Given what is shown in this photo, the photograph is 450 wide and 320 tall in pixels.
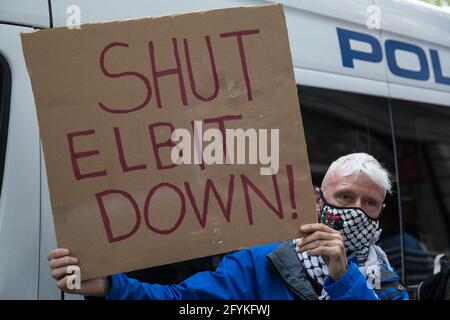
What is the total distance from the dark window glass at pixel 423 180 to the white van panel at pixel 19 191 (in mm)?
1971

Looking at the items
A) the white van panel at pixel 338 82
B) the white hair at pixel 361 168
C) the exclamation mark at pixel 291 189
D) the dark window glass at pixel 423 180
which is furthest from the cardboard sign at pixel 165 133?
the dark window glass at pixel 423 180

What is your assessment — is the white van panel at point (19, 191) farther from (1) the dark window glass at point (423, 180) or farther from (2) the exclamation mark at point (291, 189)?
(1) the dark window glass at point (423, 180)

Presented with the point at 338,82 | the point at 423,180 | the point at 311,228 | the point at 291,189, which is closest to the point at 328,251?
the point at 311,228

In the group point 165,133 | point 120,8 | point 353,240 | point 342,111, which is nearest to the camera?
point 165,133

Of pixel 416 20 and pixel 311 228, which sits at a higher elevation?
pixel 416 20

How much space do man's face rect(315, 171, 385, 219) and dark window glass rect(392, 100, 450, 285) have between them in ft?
4.01

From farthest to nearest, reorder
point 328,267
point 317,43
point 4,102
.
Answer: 1. point 317,43
2. point 4,102
3. point 328,267

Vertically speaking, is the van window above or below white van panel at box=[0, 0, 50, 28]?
below

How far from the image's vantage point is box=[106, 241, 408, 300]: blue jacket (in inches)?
94.8

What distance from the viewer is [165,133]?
2.19 meters

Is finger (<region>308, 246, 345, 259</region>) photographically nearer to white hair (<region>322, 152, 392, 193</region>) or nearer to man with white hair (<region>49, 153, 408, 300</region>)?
man with white hair (<region>49, 153, 408, 300</region>)

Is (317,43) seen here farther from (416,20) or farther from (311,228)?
(311,228)

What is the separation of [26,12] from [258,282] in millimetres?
1185

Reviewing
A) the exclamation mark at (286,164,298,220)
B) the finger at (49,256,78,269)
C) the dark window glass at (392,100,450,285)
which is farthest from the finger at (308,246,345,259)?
the dark window glass at (392,100,450,285)
